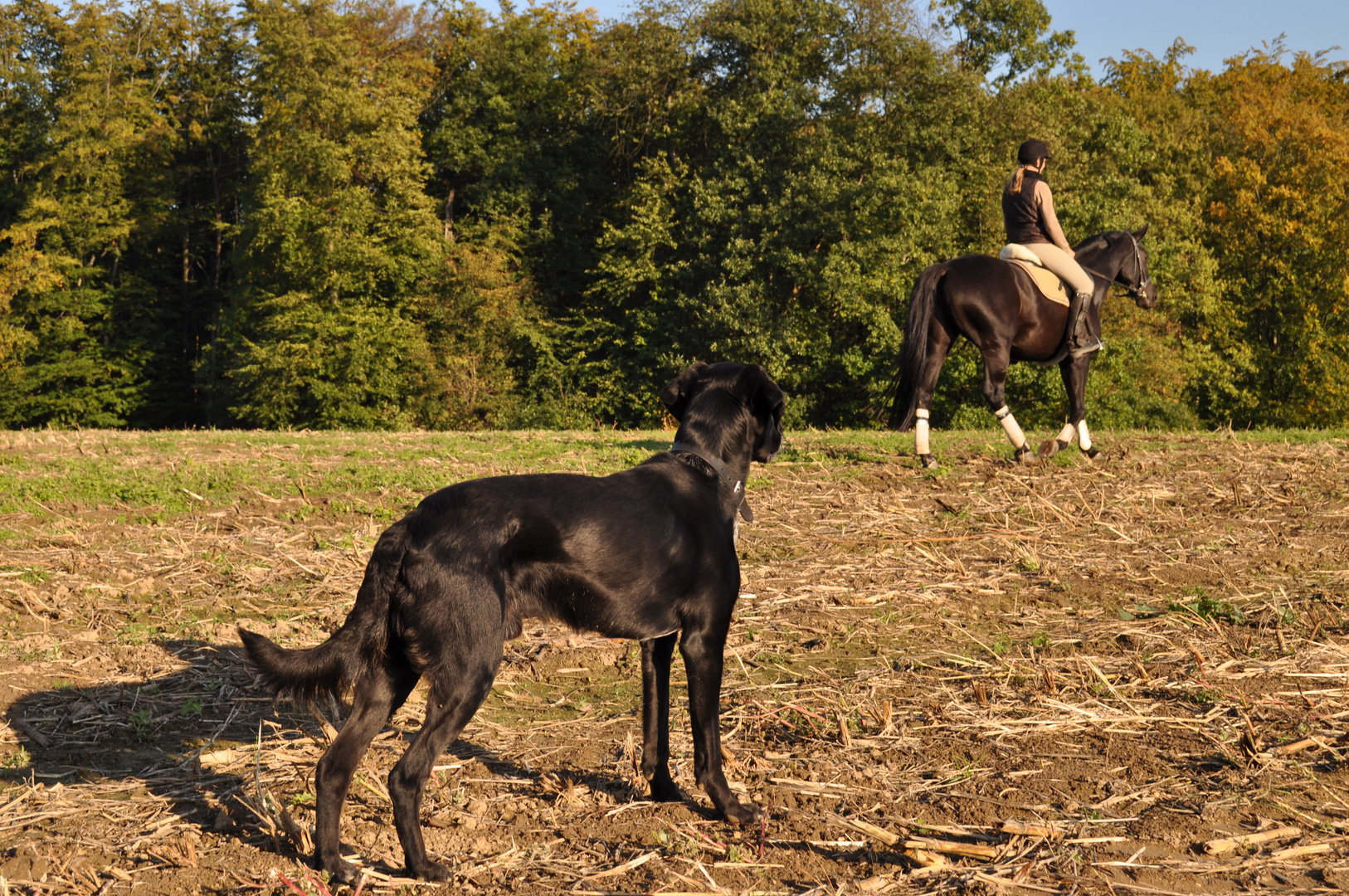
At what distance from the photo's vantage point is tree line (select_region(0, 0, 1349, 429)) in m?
37.9

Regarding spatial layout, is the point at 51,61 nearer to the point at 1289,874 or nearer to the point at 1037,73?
the point at 1037,73

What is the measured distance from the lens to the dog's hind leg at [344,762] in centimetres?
381

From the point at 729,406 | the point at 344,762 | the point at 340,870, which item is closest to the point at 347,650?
the point at 344,762

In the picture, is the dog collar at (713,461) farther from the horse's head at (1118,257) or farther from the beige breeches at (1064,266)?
the horse's head at (1118,257)

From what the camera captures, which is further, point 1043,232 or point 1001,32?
point 1001,32

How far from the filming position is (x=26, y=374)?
41.6 metres

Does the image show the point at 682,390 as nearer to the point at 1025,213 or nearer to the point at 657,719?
the point at 657,719

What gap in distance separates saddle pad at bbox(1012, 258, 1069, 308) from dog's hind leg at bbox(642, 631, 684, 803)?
29.3 feet

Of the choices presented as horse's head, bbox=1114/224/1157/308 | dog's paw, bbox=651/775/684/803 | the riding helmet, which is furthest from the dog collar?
horse's head, bbox=1114/224/1157/308

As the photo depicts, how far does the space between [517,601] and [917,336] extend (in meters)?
8.89

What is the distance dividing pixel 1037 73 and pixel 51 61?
40.4 metres

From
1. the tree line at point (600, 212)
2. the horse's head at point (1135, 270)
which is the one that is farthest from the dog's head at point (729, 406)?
the tree line at point (600, 212)

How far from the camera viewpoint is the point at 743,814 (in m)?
4.20

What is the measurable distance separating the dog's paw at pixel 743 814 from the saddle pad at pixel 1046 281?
943cm
